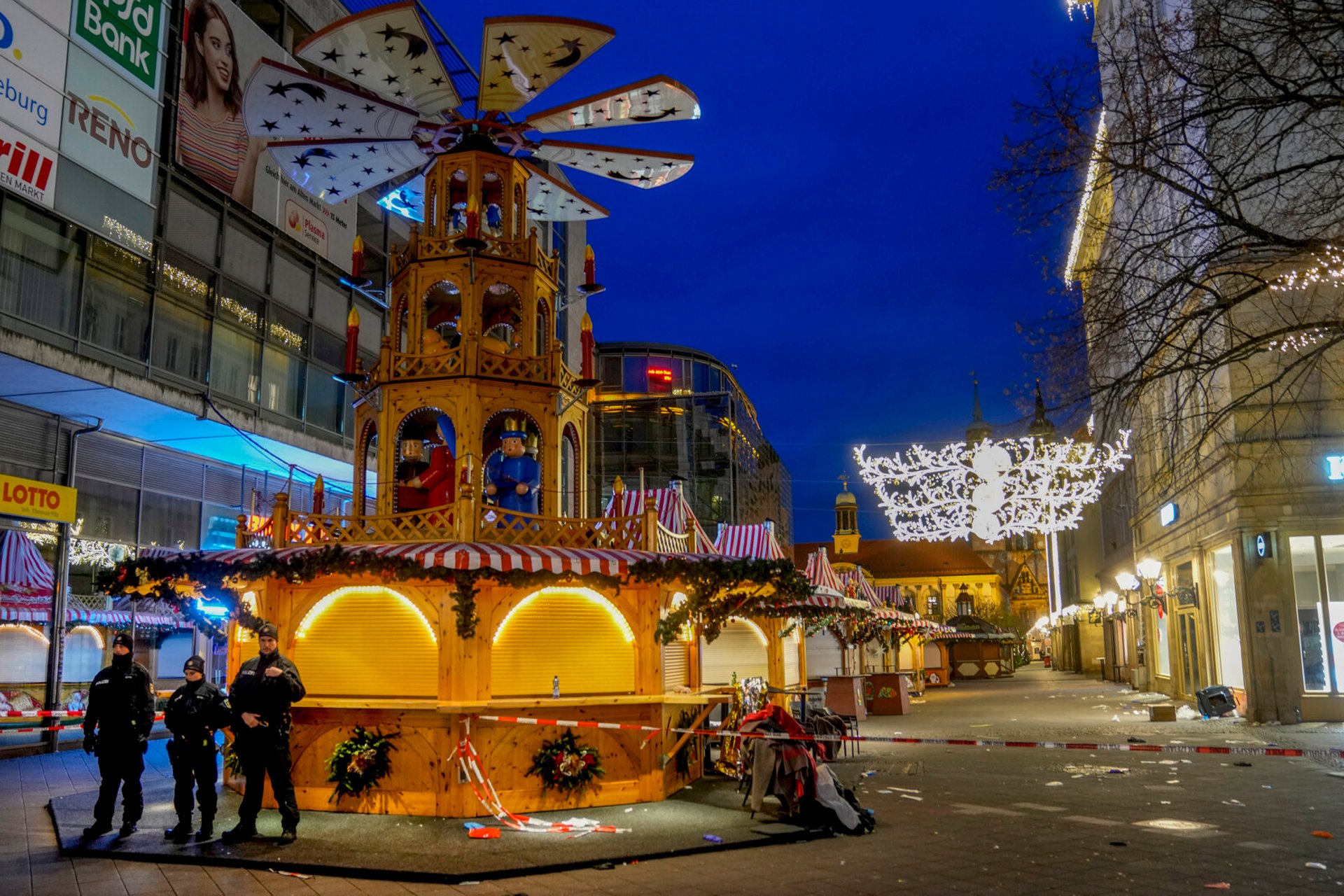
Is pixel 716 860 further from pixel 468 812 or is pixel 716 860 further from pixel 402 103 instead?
pixel 402 103

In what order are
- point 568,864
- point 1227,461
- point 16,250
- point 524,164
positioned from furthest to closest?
point 1227,461 < point 16,250 < point 524,164 < point 568,864

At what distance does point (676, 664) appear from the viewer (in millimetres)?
15438

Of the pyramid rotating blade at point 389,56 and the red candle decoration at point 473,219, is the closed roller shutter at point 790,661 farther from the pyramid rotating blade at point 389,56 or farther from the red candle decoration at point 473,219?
the pyramid rotating blade at point 389,56

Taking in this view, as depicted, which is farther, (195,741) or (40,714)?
(40,714)

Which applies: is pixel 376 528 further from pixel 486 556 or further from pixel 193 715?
pixel 193 715

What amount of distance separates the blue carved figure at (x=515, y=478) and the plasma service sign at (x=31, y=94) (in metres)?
11.3

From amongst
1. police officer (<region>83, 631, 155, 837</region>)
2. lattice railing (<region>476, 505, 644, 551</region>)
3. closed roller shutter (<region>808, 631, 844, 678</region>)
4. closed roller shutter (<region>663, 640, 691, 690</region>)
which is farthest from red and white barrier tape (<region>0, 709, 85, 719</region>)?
closed roller shutter (<region>808, 631, 844, 678</region>)

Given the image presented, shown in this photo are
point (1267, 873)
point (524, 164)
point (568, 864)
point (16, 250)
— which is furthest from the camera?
point (16, 250)

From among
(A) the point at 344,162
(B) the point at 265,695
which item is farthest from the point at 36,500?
(B) the point at 265,695

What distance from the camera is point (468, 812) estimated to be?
11.3 meters

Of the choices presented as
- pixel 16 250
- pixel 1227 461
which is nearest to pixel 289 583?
pixel 16 250

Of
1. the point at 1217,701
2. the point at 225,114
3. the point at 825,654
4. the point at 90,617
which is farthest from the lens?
the point at 825,654

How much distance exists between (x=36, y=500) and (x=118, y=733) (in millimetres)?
10901

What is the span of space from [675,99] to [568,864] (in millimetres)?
9017
